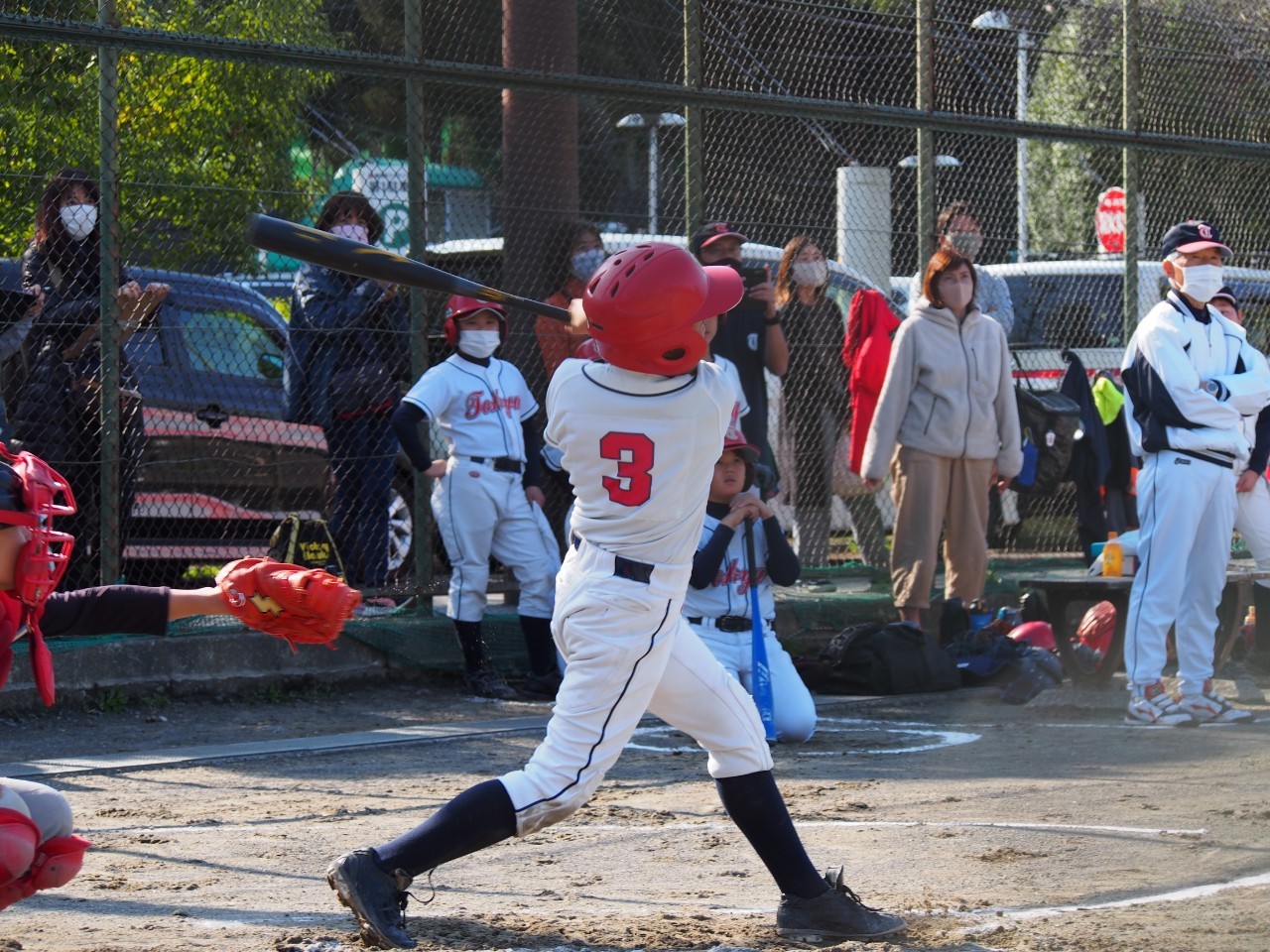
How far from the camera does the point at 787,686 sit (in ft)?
23.1

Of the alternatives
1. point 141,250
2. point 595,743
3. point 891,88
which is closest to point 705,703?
point 595,743

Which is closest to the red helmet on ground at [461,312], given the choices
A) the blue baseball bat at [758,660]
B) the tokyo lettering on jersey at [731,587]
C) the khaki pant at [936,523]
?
the tokyo lettering on jersey at [731,587]

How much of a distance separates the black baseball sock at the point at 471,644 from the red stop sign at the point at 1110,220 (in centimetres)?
562

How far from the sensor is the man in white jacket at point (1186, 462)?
295 inches

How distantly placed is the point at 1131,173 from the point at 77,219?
6683mm

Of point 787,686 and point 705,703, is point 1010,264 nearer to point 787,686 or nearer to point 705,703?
point 787,686

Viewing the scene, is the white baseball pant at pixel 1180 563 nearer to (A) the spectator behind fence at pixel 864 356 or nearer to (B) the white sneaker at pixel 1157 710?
(B) the white sneaker at pixel 1157 710

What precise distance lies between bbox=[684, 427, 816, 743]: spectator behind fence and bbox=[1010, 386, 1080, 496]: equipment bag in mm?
4688

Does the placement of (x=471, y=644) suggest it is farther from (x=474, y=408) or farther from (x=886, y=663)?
(x=886, y=663)

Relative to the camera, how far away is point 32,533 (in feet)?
11.3

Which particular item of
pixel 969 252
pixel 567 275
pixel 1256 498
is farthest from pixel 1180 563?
pixel 567 275

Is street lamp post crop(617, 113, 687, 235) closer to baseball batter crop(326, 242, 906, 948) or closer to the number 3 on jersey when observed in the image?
baseball batter crop(326, 242, 906, 948)

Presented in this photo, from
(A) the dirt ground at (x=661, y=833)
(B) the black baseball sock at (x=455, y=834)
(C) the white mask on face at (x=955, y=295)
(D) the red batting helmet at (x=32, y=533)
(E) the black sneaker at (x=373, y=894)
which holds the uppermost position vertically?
(C) the white mask on face at (x=955, y=295)

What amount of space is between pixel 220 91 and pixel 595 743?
18.0 feet
